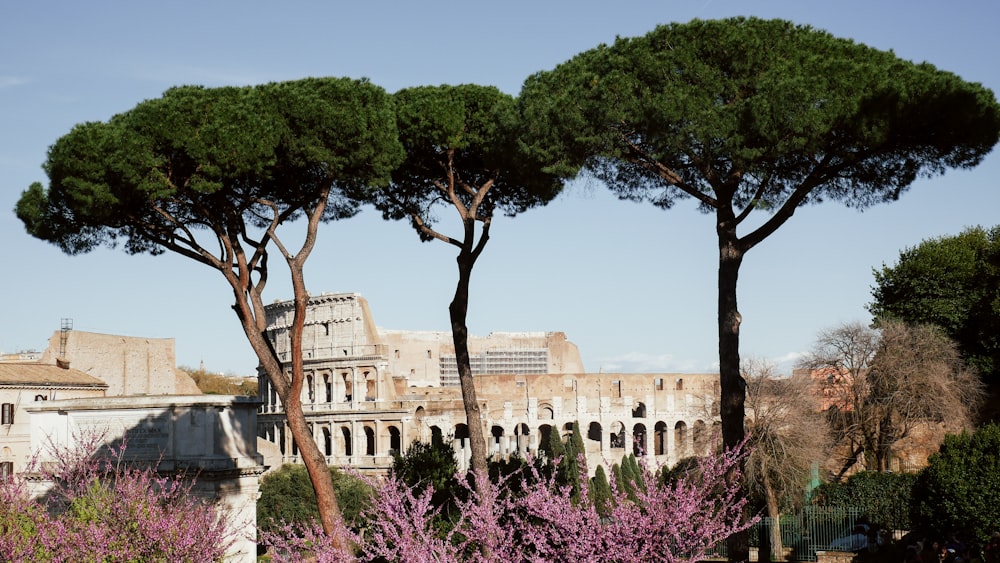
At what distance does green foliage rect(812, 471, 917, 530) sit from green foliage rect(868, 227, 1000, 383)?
5872mm

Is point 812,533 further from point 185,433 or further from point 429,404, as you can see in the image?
point 429,404

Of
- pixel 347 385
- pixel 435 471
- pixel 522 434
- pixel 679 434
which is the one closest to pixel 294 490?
pixel 522 434

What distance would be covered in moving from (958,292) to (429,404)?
64.5 feet

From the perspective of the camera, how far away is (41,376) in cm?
2600

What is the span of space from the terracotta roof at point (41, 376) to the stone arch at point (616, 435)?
1952cm

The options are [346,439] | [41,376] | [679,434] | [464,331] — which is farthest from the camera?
[679,434]

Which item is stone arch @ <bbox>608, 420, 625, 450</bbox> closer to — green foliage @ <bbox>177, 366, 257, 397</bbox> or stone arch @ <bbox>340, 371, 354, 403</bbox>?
stone arch @ <bbox>340, 371, 354, 403</bbox>

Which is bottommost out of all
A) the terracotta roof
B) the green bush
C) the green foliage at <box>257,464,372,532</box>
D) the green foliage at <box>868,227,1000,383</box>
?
the green foliage at <box>257,464,372,532</box>

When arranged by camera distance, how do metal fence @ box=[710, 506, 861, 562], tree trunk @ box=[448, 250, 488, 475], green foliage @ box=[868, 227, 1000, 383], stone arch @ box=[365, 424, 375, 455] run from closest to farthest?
tree trunk @ box=[448, 250, 488, 475]
metal fence @ box=[710, 506, 861, 562]
green foliage @ box=[868, 227, 1000, 383]
stone arch @ box=[365, 424, 375, 455]

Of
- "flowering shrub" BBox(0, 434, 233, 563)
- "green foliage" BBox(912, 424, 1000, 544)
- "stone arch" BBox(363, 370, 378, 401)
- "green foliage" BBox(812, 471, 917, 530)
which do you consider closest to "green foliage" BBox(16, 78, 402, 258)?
"flowering shrub" BBox(0, 434, 233, 563)

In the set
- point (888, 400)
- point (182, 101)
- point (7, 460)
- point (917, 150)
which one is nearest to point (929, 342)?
point (888, 400)

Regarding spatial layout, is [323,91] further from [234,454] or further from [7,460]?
[7,460]

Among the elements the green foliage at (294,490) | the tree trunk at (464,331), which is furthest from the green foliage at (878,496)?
the green foliage at (294,490)

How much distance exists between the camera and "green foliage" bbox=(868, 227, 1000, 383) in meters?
23.7
